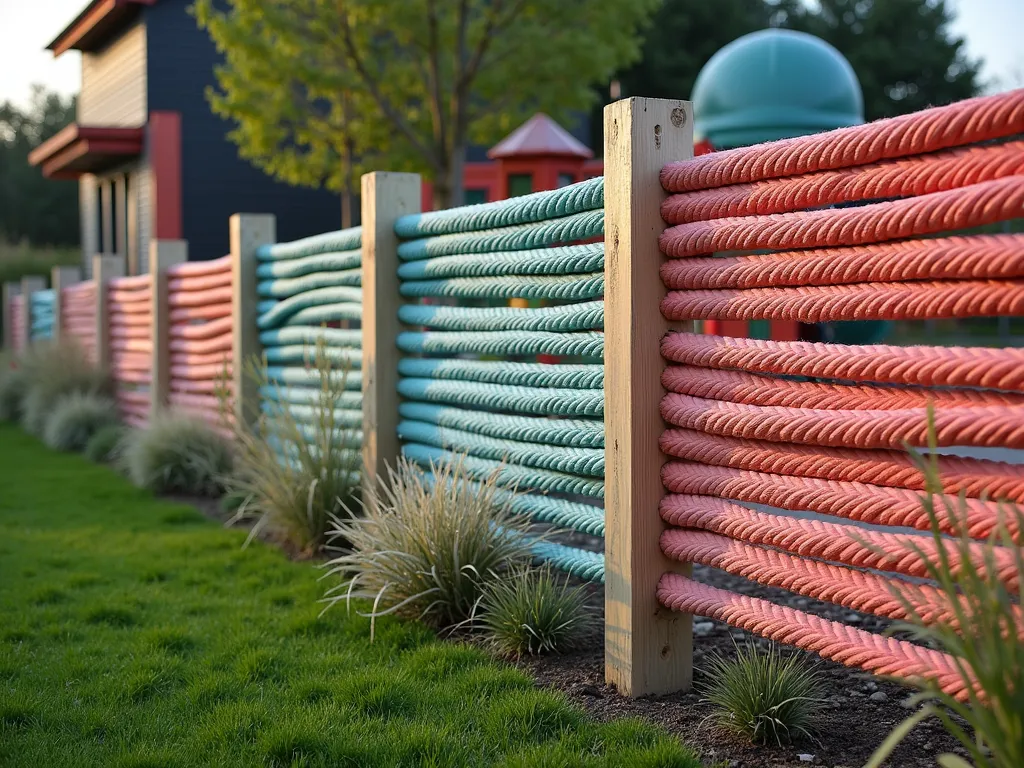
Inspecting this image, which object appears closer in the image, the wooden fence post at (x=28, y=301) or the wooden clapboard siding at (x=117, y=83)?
the wooden fence post at (x=28, y=301)

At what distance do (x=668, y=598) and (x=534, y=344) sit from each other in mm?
1348

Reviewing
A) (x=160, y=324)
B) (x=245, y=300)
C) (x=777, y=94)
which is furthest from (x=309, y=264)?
(x=777, y=94)

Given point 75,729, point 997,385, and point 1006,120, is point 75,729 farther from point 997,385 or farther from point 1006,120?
point 1006,120

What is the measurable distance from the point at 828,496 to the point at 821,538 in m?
0.12

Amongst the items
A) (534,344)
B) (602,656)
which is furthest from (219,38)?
(602,656)

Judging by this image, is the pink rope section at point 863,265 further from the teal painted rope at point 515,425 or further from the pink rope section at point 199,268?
the pink rope section at point 199,268

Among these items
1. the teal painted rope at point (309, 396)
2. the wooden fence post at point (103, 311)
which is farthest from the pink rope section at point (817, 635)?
the wooden fence post at point (103, 311)

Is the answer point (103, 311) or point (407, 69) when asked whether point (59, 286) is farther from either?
point (407, 69)

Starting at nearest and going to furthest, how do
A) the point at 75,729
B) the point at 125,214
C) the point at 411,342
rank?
the point at 75,729, the point at 411,342, the point at 125,214

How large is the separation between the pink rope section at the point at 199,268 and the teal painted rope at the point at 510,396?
286 centimetres

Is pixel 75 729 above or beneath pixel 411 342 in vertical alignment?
beneath

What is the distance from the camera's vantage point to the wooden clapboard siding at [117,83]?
19625 mm

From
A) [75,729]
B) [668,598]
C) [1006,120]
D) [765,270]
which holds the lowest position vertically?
[75,729]

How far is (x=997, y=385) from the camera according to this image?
248 cm
